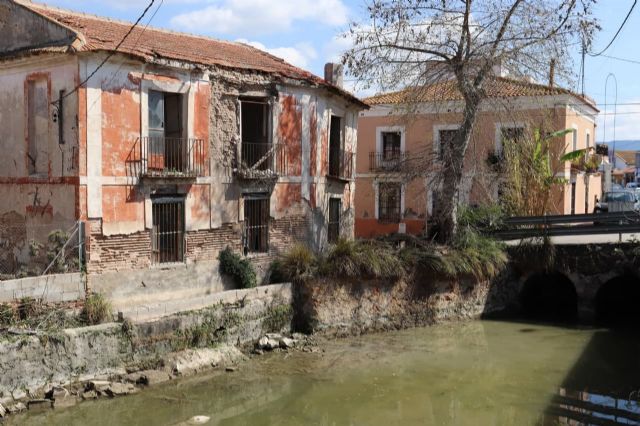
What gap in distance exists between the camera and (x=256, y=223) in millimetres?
18266

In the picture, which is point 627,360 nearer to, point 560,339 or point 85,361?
point 560,339

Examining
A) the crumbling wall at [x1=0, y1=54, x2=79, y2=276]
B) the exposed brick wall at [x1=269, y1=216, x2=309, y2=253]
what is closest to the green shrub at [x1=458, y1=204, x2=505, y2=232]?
the exposed brick wall at [x1=269, y1=216, x2=309, y2=253]

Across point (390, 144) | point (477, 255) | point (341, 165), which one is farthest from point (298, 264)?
point (390, 144)

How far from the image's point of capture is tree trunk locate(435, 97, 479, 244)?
779 inches

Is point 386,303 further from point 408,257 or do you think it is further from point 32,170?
point 32,170

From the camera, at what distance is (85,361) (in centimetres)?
1240

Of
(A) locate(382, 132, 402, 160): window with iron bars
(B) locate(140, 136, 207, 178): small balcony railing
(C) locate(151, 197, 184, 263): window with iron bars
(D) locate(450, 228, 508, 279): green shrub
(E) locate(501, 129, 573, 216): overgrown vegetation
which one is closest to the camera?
(B) locate(140, 136, 207, 178): small balcony railing

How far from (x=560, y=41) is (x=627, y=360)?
920 cm

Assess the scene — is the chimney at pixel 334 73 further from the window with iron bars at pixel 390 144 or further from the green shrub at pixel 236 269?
the green shrub at pixel 236 269

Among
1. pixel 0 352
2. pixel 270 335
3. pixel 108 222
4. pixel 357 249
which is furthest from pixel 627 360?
pixel 0 352

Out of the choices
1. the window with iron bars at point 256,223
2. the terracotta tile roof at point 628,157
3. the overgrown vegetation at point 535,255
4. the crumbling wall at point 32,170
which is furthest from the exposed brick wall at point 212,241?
the terracotta tile roof at point 628,157

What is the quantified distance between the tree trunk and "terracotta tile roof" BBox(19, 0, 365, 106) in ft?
12.8

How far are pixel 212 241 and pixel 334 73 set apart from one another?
10.2 m

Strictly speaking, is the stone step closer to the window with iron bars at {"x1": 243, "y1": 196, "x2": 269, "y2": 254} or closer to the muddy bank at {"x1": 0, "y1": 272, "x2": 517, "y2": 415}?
the muddy bank at {"x1": 0, "y1": 272, "x2": 517, "y2": 415}
